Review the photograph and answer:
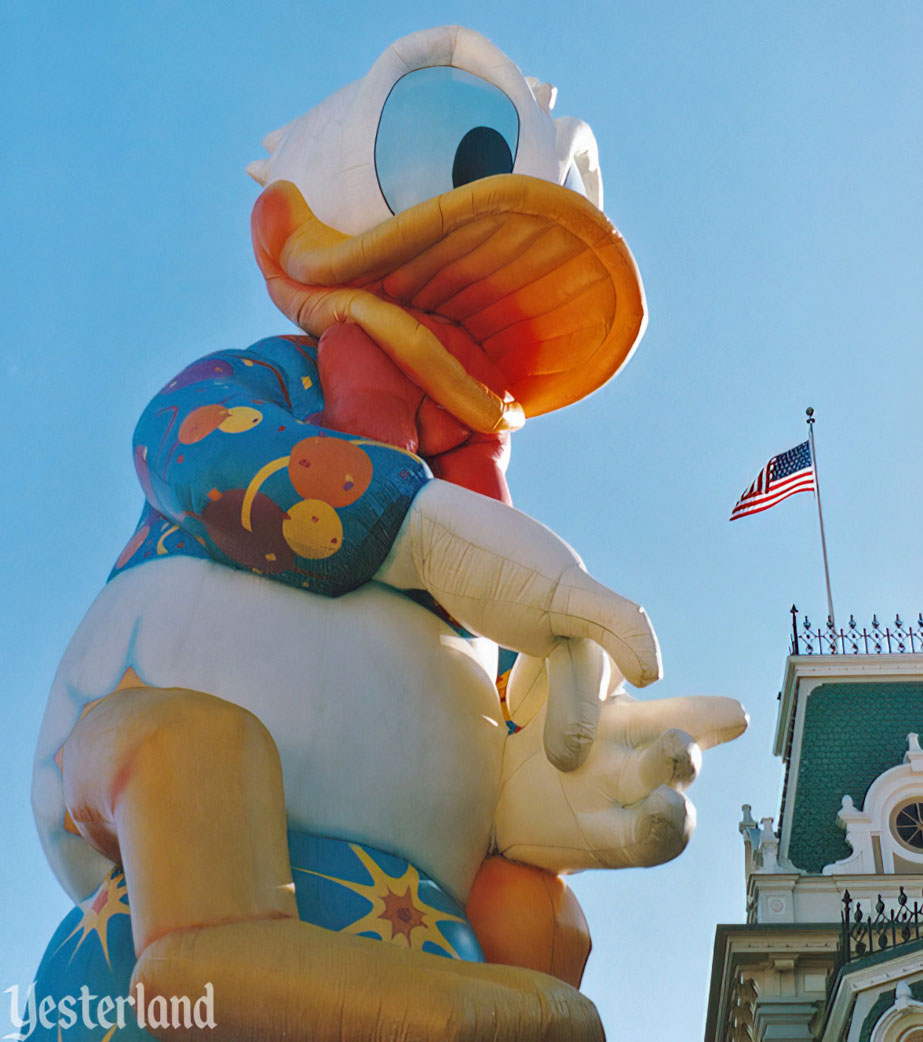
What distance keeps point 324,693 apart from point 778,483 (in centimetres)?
1418

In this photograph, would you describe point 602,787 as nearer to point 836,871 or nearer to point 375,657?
point 375,657

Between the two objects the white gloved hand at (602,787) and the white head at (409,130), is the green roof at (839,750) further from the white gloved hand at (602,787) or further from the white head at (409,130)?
the white gloved hand at (602,787)

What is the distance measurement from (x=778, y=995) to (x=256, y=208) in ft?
42.7

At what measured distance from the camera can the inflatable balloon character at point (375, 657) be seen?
502cm

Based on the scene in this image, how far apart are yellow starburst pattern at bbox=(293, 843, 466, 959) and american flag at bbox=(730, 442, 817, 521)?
44.9ft

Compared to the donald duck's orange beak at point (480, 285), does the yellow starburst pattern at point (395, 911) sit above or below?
below

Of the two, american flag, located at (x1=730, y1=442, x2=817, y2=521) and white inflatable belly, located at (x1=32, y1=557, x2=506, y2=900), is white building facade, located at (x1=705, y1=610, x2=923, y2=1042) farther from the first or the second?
white inflatable belly, located at (x1=32, y1=557, x2=506, y2=900)

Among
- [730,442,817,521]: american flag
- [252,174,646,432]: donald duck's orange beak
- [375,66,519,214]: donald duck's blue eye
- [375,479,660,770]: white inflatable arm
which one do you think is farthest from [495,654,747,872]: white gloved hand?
[730,442,817,521]: american flag

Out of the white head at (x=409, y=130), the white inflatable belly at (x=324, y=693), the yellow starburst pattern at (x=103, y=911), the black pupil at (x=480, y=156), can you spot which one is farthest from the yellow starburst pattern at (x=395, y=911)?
the black pupil at (x=480, y=156)

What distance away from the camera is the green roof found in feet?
65.3

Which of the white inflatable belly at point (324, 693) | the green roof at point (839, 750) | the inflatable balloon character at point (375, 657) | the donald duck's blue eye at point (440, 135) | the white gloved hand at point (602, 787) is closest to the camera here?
the inflatable balloon character at point (375, 657)

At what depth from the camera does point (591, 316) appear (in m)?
6.72

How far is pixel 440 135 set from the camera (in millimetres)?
6879

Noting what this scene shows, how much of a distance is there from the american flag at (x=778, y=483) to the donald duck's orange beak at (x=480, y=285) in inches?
482
